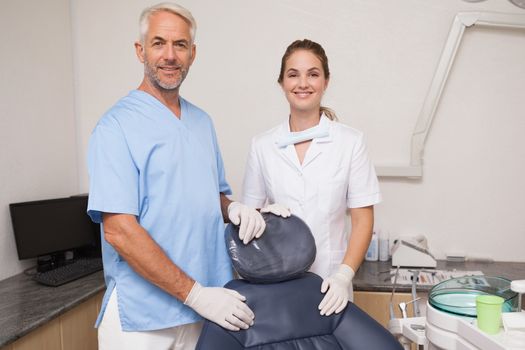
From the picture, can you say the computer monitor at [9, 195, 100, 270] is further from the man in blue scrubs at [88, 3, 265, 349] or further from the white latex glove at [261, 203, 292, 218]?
the white latex glove at [261, 203, 292, 218]

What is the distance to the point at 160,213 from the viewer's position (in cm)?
122

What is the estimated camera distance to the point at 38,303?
1.59 metres

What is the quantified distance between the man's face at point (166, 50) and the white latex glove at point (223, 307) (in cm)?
58

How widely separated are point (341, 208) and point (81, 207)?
4.16 ft

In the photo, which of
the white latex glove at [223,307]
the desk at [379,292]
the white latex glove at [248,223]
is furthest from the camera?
the desk at [379,292]

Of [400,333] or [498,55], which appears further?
[498,55]

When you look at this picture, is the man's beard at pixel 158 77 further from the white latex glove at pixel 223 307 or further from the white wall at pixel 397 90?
Result: the white wall at pixel 397 90

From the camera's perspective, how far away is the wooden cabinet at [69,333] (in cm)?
144

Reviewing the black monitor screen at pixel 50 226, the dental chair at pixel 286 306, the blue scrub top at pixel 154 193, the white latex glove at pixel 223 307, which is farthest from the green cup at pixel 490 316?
the black monitor screen at pixel 50 226

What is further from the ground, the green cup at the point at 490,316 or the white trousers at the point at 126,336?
the green cup at the point at 490,316

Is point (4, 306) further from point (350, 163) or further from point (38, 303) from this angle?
point (350, 163)

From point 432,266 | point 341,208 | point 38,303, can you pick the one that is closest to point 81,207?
point 38,303

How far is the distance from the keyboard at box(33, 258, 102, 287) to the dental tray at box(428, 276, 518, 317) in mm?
1437

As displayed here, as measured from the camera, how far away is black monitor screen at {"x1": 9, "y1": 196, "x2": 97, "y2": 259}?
6.13 ft
